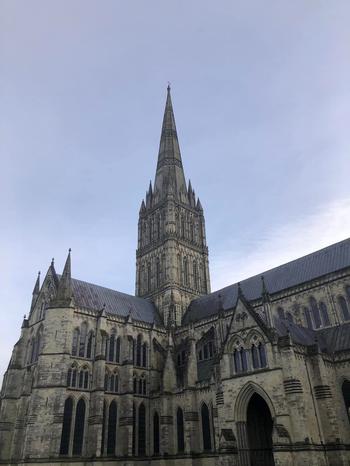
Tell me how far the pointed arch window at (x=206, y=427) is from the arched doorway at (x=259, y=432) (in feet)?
25.0

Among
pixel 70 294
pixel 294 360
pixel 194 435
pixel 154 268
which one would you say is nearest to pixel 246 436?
pixel 294 360

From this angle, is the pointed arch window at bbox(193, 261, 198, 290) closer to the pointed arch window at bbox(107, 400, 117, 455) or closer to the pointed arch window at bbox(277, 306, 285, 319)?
the pointed arch window at bbox(277, 306, 285, 319)

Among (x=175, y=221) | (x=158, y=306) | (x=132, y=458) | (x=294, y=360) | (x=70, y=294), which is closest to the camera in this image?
(x=294, y=360)

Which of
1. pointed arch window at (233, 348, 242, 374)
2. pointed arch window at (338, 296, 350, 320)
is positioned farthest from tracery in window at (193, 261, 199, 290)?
pointed arch window at (233, 348, 242, 374)

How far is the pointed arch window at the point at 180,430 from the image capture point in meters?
36.0

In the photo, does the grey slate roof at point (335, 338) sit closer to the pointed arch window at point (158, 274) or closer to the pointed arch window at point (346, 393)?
the pointed arch window at point (346, 393)

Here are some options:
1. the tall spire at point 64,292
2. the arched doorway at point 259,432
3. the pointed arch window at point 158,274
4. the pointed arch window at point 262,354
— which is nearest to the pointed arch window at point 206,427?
the arched doorway at point 259,432

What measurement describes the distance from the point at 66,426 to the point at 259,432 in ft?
57.6

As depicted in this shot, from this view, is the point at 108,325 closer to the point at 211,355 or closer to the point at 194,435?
the point at 211,355

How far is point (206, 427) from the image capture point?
34.3 meters

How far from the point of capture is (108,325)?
4241 centimetres

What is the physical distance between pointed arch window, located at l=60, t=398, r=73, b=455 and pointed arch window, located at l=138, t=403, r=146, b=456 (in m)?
7.51

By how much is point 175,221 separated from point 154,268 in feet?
24.7

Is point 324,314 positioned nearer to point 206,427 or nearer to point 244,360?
point 244,360
